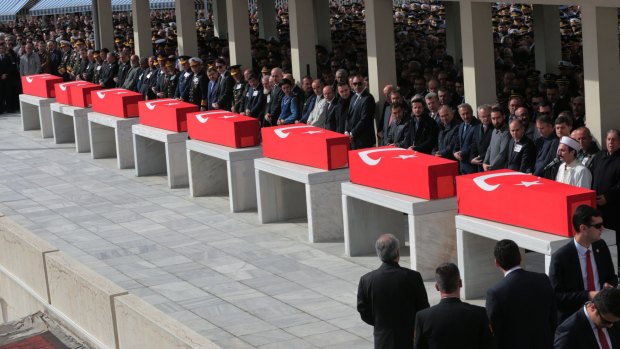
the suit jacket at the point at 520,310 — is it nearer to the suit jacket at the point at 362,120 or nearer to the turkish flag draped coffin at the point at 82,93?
the suit jacket at the point at 362,120

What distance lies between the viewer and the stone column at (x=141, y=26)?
23.2 meters

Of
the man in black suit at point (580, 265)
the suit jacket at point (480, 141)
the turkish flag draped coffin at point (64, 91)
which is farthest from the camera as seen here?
the turkish flag draped coffin at point (64, 91)

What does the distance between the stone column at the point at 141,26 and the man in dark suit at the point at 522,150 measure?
503 inches

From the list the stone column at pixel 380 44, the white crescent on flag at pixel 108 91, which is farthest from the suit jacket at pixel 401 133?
the white crescent on flag at pixel 108 91

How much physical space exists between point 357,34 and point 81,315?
806 inches

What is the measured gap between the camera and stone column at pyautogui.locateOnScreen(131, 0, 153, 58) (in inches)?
915

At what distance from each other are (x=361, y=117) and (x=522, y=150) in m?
3.70

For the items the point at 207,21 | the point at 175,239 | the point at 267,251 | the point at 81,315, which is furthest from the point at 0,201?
the point at 207,21

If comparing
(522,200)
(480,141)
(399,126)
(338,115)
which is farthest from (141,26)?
(522,200)

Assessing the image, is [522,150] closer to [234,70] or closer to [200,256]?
[200,256]

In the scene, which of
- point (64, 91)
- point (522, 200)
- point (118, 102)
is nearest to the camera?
point (522, 200)

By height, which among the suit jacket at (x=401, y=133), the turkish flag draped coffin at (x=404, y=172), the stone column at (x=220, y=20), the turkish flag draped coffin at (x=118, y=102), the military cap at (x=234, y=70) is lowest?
the turkish flag draped coffin at (x=404, y=172)

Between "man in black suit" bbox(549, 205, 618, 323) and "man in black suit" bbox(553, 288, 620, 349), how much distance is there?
0.98 m

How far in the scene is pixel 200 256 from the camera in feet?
44.0
